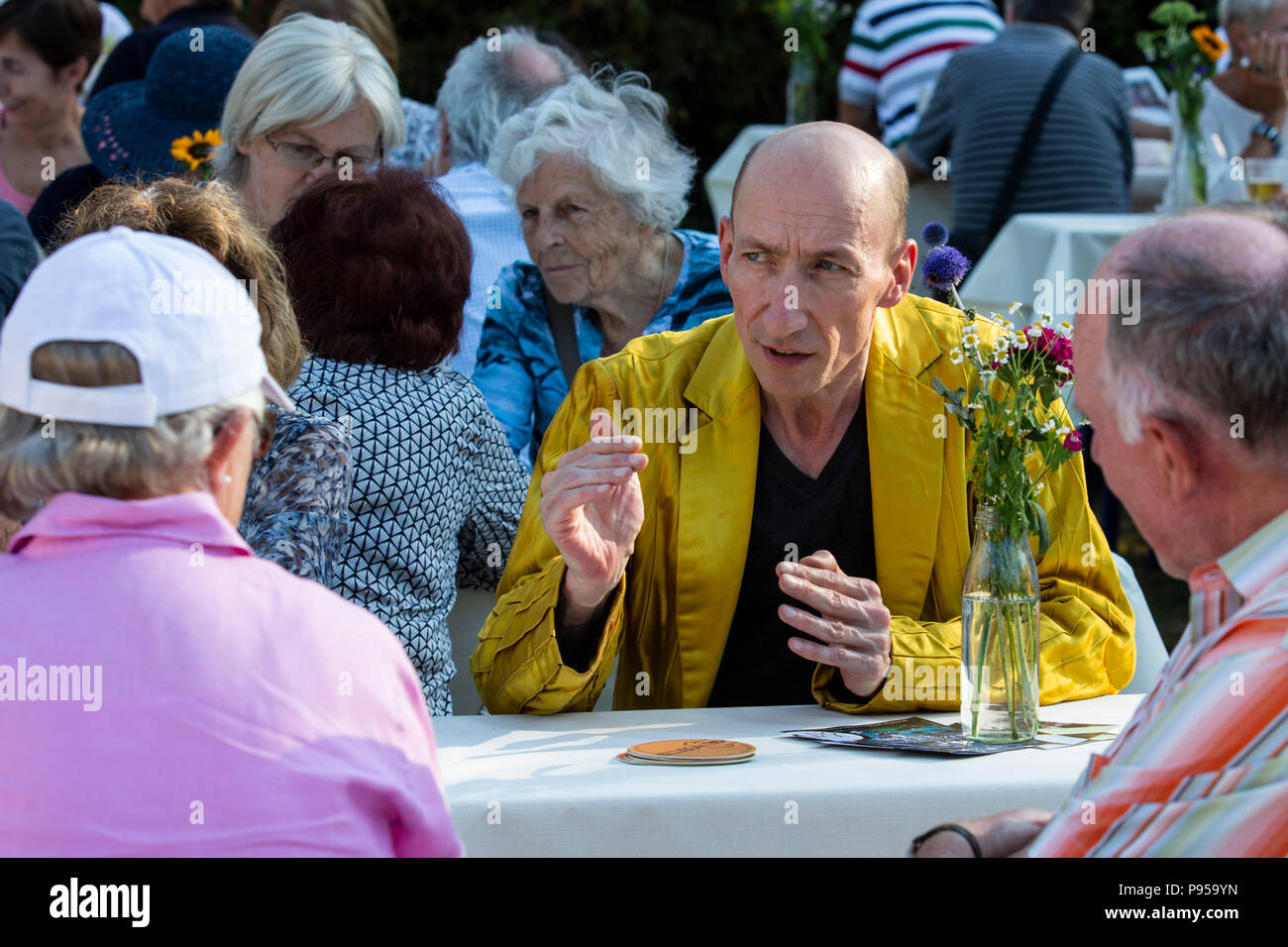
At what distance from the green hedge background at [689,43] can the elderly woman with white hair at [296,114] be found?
22.4 ft

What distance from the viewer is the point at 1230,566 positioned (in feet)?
5.09

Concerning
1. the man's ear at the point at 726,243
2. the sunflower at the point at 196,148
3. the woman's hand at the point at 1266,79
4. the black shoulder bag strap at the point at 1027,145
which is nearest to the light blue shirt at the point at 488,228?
the sunflower at the point at 196,148

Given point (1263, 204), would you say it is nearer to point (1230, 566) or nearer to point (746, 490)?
point (1230, 566)

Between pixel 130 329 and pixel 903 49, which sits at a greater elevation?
pixel 903 49

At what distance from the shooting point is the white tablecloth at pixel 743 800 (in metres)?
1.92

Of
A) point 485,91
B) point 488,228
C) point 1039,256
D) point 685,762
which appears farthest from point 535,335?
point 1039,256

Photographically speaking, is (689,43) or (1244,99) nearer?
(1244,99)

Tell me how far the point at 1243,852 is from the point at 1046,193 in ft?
15.5

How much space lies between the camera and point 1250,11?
586 centimetres

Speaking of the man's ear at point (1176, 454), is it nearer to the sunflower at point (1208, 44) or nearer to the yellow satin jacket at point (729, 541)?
the yellow satin jacket at point (729, 541)

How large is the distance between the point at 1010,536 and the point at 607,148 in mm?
2038

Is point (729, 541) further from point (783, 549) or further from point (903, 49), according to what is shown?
point (903, 49)

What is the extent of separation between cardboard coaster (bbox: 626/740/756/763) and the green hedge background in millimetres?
9153
